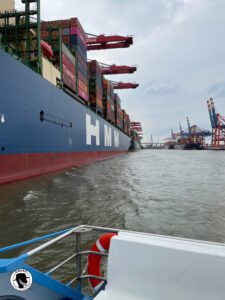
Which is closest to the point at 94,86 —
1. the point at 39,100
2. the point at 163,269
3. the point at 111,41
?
the point at 111,41

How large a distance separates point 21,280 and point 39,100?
1339 centimetres

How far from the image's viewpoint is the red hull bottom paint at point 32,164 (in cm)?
1073

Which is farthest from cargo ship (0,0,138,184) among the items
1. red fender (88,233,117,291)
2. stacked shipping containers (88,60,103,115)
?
red fender (88,233,117,291)

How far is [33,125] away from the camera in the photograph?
13.3 m

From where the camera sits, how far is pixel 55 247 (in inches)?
165

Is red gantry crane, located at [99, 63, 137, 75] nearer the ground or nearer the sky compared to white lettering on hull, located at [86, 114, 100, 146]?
nearer the sky

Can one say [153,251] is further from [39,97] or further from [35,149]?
[39,97]

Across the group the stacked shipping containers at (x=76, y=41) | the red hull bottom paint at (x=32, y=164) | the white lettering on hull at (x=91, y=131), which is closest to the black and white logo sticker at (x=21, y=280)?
the red hull bottom paint at (x=32, y=164)

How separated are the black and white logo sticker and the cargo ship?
31.0 ft

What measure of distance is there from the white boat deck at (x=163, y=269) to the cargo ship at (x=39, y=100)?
31.0 ft

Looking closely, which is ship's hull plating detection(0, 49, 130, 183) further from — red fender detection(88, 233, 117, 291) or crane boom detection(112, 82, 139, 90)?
crane boom detection(112, 82, 139, 90)

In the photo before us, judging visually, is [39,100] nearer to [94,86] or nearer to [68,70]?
[68,70]

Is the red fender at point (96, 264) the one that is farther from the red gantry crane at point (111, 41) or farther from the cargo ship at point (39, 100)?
the red gantry crane at point (111, 41)

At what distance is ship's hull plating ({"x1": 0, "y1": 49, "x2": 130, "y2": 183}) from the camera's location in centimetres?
1102
